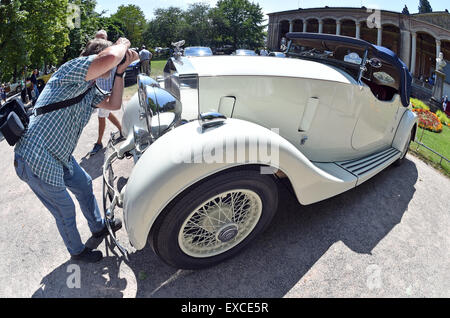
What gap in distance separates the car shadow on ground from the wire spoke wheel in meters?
0.24

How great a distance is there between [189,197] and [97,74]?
122 cm

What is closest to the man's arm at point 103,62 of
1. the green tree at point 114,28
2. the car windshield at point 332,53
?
the car windshield at point 332,53

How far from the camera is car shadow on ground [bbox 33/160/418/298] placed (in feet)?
7.61

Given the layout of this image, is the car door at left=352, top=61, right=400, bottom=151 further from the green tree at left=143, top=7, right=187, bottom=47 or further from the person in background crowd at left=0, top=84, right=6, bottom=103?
the green tree at left=143, top=7, right=187, bottom=47

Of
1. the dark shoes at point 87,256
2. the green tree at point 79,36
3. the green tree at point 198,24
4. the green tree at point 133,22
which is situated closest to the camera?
the dark shoes at point 87,256

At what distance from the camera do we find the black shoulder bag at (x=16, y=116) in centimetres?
205

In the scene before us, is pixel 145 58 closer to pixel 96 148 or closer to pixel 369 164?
pixel 96 148

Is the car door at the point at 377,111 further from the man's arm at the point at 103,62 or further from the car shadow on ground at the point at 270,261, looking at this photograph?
the man's arm at the point at 103,62

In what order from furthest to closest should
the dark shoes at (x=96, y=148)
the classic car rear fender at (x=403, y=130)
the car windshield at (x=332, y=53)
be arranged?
the dark shoes at (x=96, y=148), the classic car rear fender at (x=403, y=130), the car windshield at (x=332, y=53)

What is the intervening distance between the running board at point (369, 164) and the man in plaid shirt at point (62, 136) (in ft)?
8.74

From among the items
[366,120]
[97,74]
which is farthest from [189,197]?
[366,120]

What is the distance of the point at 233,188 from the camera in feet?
7.32

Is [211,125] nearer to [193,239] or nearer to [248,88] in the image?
[248,88]

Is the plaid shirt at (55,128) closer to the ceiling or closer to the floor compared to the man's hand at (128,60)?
closer to the floor
